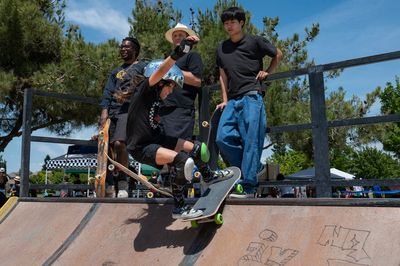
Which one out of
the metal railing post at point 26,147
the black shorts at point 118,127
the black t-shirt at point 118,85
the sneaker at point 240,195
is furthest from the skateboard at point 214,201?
the metal railing post at point 26,147

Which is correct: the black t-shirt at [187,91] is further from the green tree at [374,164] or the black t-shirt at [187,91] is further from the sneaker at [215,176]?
the green tree at [374,164]

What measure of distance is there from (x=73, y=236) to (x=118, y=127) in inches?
55.3

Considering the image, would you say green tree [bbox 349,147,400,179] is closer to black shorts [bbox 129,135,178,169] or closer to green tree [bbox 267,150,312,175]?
green tree [bbox 267,150,312,175]

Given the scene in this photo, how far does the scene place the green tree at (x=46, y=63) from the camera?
49.3 ft

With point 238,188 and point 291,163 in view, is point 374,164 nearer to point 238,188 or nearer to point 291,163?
point 291,163

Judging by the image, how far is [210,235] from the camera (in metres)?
3.42

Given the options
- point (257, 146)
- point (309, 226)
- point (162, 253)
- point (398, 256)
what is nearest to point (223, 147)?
point (257, 146)

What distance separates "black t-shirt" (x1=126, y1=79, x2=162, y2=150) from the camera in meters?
3.71

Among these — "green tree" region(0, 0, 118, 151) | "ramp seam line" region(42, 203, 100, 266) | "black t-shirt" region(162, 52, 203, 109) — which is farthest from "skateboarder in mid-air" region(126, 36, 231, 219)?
"green tree" region(0, 0, 118, 151)

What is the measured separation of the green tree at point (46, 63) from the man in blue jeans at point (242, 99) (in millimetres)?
11269

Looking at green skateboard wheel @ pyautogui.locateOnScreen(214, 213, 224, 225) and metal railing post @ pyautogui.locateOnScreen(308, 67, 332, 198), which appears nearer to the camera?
green skateboard wheel @ pyautogui.locateOnScreen(214, 213, 224, 225)

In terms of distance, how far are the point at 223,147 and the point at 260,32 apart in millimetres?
16269

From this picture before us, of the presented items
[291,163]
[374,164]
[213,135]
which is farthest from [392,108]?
[213,135]

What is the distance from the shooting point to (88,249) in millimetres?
3945
